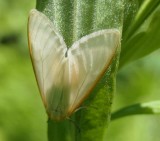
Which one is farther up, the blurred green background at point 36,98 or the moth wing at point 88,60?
the moth wing at point 88,60

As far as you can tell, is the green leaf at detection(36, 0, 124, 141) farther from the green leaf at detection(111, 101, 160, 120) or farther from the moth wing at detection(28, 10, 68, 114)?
the green leaf at detection(111, 101, 160, 120)

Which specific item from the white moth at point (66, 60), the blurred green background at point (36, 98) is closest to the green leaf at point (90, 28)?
the white moth at point (66, 60)

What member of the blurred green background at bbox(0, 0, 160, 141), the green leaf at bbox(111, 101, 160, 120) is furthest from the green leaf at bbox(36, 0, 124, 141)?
the blurred green background at bbox(0, 0, 160, 141)

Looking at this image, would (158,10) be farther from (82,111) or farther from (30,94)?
(30,94)

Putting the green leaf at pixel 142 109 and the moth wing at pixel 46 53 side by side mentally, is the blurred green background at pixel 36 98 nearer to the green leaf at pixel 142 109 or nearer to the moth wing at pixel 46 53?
the green leaf at pixel 142 109

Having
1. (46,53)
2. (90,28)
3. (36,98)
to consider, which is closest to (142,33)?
(90,28)

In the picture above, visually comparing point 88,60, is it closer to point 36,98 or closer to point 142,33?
point 142,33
